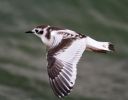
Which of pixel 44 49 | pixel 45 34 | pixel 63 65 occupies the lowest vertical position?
pixel 44 49

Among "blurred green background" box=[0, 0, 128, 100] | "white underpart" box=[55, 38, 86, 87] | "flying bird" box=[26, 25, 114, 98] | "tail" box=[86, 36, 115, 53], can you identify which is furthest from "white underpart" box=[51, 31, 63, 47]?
"blurred green background" box=[0, 0, 128, 100]

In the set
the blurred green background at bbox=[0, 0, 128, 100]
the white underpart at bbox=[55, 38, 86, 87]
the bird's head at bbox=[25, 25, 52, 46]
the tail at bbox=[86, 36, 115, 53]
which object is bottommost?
the blurred green background at bbox=[0, 0, 128, 100]

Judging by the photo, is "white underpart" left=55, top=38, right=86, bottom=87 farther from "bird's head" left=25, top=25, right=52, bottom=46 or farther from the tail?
"bird's head" left=25, top=25, right=52, bottom=46

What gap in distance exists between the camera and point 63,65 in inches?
328

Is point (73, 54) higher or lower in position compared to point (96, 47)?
higher

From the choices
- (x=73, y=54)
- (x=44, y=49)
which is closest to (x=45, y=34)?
(x=73, y=54)

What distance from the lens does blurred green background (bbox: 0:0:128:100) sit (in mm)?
12305

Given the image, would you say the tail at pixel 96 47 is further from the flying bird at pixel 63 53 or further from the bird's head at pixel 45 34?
the bird's head at pixel 45 34

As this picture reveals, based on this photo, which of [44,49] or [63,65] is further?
[44,49]

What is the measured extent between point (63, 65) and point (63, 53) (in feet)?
0.72

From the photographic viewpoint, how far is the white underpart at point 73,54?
27.1 ft

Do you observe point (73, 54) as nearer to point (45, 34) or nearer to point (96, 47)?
point (96, 47)

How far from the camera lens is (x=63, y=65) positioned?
27.3 feet

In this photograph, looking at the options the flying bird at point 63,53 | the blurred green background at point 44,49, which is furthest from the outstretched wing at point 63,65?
the blurred green background at point 44,49
